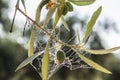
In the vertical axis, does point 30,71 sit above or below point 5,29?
below

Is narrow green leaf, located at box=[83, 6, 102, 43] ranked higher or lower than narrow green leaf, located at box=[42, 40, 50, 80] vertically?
higher

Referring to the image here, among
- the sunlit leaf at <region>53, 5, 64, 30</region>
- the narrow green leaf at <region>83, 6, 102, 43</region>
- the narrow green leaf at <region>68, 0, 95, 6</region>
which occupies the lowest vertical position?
the narrow green leaf at <region>83, 6, 102, 43</region>

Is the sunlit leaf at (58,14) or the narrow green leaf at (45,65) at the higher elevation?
the sunlit leaf at (58,14)

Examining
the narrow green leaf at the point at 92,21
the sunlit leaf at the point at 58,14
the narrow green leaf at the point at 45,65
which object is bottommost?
the narrow green leaf at the point at 45,65

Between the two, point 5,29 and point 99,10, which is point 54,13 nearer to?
point 99,10

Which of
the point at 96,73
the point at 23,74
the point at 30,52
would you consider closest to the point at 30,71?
the point at 23,74

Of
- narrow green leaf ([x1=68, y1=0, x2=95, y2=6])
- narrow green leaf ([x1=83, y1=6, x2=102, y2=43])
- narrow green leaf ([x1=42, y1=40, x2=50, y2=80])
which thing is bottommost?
narrow green leaf ([x1=42, y1=40, x2=50, y2=80])

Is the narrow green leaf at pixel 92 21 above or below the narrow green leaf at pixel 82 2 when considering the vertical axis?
below

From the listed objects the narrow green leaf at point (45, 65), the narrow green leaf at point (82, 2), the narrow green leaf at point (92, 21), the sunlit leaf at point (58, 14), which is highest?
the narrow green leaf at point (82, 2)

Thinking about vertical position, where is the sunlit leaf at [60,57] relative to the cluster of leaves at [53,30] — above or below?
below

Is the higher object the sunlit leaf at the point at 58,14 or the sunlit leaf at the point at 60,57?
the sunlit leaf at the point at 58,14

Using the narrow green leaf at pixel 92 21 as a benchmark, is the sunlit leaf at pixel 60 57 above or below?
below
